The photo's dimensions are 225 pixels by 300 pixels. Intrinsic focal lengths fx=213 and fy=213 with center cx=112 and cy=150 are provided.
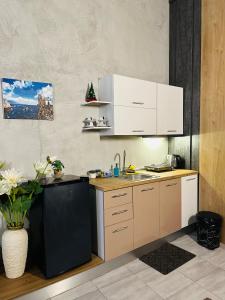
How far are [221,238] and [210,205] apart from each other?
0.44 meters

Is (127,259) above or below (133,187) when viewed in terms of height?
below

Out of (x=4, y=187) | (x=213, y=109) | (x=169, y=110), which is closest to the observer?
(x=4, y=187)

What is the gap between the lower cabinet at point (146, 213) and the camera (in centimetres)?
246

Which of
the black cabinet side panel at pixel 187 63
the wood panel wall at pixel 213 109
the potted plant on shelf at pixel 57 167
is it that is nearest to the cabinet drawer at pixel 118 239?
the potted plant on shelf at pixel 57 167

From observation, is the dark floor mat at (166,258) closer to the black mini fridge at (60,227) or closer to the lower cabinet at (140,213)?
the lower cabinet at (140,213)

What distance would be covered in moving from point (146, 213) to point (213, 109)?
1702 mm

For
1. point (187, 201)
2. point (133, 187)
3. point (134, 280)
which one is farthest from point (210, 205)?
point (134, 280)

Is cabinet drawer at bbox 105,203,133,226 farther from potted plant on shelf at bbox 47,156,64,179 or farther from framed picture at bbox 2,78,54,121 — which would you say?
framed picture at bbox 2,78,54,121

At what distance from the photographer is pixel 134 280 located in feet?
7.04

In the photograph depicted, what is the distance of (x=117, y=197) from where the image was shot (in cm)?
227

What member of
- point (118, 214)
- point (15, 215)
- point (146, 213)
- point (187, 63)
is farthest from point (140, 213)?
point (187, 63)

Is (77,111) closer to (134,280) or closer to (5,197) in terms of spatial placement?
(5,197)

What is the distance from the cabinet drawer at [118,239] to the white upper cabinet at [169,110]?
142 centimetres

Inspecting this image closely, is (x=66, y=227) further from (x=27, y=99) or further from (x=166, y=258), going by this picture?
(x=27, y=99)
